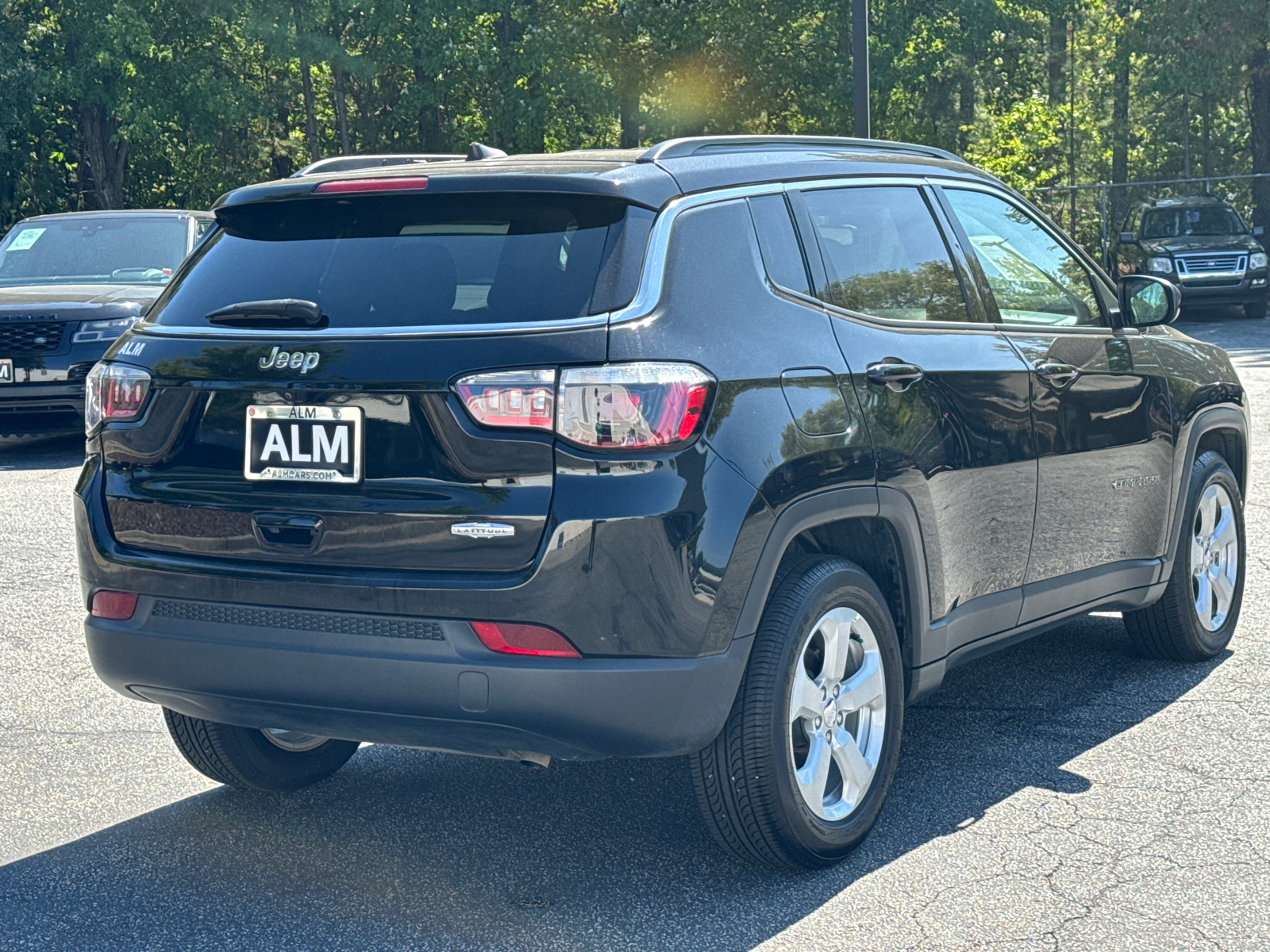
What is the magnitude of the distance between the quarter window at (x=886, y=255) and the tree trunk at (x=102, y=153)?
33677 millimetres

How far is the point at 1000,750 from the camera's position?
16.0 ft

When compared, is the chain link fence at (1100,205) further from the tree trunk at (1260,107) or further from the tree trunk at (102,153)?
the tree trunk at (102,153)

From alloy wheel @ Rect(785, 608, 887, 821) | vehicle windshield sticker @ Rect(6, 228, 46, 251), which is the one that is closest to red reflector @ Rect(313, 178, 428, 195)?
alloy wheel @ Rect(785, 608, 887, 821)

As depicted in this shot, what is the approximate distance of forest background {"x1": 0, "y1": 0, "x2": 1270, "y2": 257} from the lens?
100 ft

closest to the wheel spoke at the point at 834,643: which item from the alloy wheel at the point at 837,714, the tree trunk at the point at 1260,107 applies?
the alloy wheel at the point at 837,714

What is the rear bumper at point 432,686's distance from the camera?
3389 millimetres

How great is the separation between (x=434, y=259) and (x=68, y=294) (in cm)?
928

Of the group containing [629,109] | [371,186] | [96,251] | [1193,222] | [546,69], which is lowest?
[1193,222]

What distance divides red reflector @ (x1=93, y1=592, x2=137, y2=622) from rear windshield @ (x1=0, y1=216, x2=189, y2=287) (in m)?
→ 9.30

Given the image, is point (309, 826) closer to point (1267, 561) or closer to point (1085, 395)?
point (1085, 395)

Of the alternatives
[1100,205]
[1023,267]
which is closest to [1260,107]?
[1100,205]

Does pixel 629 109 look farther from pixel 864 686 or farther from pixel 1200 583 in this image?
pixel 864 686

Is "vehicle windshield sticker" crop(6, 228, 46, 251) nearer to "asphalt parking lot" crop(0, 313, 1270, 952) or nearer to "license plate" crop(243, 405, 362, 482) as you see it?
"asphalt parking lot" crop(0, 313, 1270, 952)

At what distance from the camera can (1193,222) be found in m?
25.0
